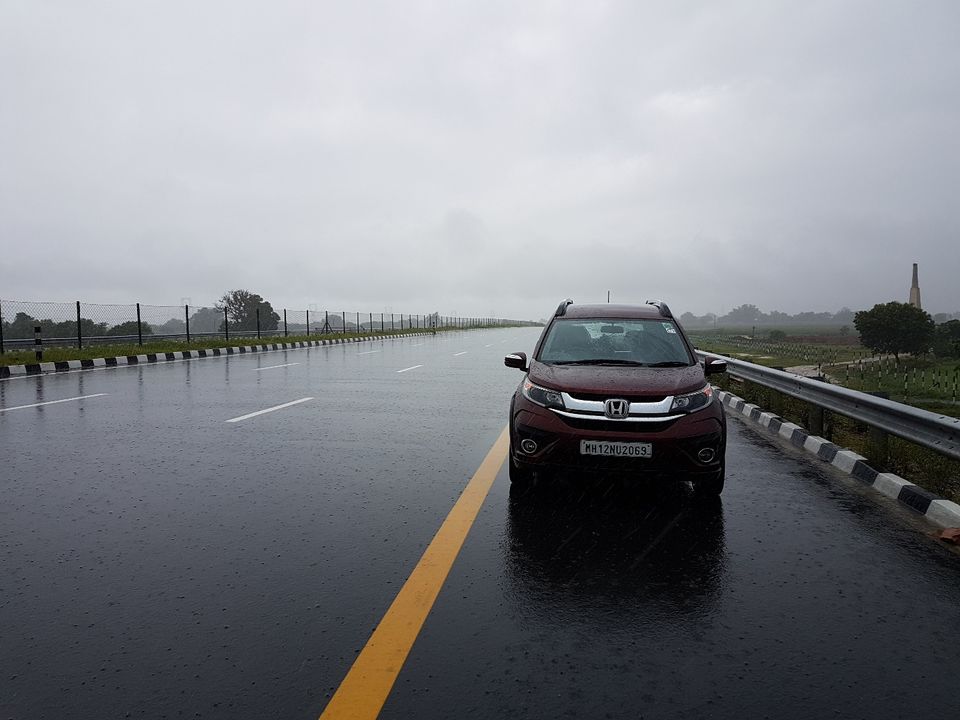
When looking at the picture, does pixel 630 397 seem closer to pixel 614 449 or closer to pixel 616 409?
pixel 616 409

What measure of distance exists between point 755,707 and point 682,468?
8.03 ft

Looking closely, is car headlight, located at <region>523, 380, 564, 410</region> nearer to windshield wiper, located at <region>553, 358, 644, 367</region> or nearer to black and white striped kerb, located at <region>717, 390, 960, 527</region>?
windshield wiper, located at <region>553, 358, 644, 367</region>

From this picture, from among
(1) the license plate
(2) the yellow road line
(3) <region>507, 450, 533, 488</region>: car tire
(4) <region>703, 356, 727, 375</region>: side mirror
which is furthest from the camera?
(4) <region>703, 356, 727, 375</region>: side mirror

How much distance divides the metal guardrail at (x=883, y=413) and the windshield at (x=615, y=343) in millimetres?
1882

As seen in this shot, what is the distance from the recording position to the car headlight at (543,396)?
5.08m

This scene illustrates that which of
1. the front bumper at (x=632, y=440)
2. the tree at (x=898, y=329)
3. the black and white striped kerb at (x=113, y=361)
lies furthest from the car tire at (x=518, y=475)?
the tree at (x=898, y=329)

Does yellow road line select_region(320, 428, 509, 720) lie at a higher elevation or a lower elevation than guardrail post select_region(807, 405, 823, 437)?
lower

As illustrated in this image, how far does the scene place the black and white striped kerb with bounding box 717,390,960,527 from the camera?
4910mm

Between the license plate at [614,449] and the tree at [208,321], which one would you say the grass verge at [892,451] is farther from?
the tree at [208,321]

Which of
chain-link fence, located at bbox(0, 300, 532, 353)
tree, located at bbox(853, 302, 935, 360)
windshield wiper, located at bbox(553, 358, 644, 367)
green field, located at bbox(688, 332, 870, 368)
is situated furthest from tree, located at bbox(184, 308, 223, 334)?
tree, located at bbox(853, 302, 935, 360)

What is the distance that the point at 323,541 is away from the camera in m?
4.15

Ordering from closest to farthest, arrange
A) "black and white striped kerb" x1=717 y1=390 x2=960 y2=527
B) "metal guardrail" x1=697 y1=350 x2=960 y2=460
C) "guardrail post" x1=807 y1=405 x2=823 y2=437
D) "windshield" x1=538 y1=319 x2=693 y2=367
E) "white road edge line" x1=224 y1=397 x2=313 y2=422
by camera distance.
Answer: "black and white striped kerb" x1=717 y1=390 x2=960 y2=527
"metal guardrail" x1=697 y1=350 x2=960 y2=460
"windshield" x1=538 y1=319 x2=693 y2=367
"guardrail post" x1=807 y1=405 x2=823 y2=437
"white road edge line" x1=224 y1=397 x2=313 y2=422

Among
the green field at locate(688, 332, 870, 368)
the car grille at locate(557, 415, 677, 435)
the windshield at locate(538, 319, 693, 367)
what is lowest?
the green field at locate(688, 332, 870, 368)

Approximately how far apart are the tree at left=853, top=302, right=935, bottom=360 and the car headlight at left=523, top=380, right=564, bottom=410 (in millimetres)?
84917
